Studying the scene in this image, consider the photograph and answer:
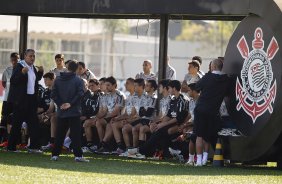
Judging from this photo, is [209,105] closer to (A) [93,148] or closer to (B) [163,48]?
(B) [163,48]

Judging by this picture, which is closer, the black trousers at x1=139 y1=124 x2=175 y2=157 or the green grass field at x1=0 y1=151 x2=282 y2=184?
the green grass field at x1=0 y1=151 x2=282 y2=184

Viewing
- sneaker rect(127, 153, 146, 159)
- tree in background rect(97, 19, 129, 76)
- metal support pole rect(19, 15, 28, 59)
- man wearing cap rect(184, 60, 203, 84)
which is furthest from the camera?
tree in background rect(97, 19, 129, 76)

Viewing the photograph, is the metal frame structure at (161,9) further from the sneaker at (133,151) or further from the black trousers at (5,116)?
the sneaker at (133,151)

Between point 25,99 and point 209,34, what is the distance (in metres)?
63.9

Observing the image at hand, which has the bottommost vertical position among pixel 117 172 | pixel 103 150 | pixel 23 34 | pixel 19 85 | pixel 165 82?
pixel 117 172

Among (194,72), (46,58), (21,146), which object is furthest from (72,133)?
(46,58)

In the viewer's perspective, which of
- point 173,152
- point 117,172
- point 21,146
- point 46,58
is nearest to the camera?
point 117,172

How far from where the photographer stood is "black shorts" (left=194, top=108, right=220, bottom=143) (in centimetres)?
1596

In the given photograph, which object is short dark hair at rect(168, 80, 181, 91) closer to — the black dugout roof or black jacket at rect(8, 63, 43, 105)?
the black dugout roof

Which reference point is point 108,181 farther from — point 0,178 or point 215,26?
point 215,26

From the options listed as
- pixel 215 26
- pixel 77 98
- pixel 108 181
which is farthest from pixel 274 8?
pixel 215 26

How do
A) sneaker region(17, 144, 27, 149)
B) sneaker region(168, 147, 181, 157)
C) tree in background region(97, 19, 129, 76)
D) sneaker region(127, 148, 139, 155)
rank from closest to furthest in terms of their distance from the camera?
sneaker region(168, 147, 181, 157) < sneaker region(127, 148, 139, 155) < sneaker region(17, 144, 27, 149) < tree in background region(97, 19, 129, 76)

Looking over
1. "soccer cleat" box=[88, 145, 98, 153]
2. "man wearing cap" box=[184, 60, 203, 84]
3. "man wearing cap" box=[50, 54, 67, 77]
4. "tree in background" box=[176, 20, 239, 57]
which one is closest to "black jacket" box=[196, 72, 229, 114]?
"man wearing cap" box=[184, 60, 203, 84]

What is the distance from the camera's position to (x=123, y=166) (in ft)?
50.9
